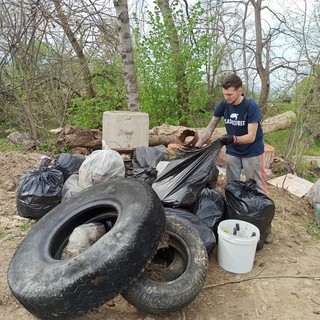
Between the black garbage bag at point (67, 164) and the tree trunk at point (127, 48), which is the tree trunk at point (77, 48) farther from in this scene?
the black garbage bag at point (67, 164)

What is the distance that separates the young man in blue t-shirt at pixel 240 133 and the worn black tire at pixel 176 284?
3.66 feet

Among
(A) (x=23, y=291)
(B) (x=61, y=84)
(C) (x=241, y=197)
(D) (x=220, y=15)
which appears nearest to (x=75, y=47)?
(B) (x=61, y=84)

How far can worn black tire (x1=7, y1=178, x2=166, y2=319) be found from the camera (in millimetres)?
1858

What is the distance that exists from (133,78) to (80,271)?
4.82 m

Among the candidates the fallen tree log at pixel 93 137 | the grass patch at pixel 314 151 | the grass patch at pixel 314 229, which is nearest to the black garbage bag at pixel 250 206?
the grass patch at pixel 314 229

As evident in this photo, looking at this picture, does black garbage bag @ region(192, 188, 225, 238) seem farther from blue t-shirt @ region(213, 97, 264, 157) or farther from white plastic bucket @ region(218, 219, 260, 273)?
blue t-shirt @ region(213, 97, 264, 157)

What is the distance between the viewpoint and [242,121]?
3229 mm

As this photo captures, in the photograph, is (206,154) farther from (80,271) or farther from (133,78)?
(133,78)

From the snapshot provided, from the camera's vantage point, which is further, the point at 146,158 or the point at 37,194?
the point at 146,158

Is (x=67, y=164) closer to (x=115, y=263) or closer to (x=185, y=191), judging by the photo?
(x=185, y=191)

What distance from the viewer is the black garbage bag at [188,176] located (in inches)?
115

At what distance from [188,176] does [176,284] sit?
113 cm

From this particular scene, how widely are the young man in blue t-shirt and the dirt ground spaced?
0.35 m

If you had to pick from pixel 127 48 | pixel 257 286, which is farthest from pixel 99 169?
pixel 127 48
